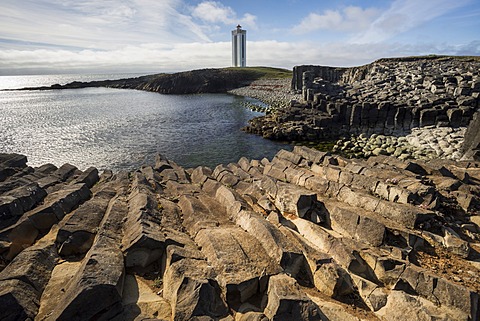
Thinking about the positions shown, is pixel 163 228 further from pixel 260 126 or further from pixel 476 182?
pixel 260 126

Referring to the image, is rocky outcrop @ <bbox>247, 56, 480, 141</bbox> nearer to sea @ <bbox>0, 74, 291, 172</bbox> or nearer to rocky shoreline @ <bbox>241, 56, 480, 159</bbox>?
rocky shoreline @ <bbox>241, 56, 480, 159</bbox>

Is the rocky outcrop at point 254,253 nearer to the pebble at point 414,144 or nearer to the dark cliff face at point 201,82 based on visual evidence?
the pebble at point 414,144

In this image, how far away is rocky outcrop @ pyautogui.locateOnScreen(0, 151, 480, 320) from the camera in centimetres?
629

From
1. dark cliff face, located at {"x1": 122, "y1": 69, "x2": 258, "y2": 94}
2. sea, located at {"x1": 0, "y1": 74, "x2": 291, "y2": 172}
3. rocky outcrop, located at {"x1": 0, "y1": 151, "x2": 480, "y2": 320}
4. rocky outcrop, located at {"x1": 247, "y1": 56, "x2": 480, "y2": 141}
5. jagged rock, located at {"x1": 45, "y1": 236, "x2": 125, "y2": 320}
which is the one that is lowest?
sea, located at {"x1": 0, "y1": 74, "x2": 291, "y2": 172}

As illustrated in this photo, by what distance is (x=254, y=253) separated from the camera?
27.0ft

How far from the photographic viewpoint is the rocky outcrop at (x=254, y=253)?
248 inches

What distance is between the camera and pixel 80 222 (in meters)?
9.75

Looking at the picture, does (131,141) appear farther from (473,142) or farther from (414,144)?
(473,142)

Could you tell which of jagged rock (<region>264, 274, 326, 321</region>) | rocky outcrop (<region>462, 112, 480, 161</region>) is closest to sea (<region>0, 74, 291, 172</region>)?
rocky outcrop (<region>462, 112, 480, 161</region>)

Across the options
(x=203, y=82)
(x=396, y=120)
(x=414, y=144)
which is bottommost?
(x=414, y=144)

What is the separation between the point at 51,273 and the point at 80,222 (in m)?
2.38

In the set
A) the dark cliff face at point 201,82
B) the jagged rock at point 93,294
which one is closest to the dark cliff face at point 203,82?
the dark cliff face at point 201,82

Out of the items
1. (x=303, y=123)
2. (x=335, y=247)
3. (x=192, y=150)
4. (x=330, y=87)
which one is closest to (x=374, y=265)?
(x=335, y=247)

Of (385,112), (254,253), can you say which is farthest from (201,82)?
(254,253)
